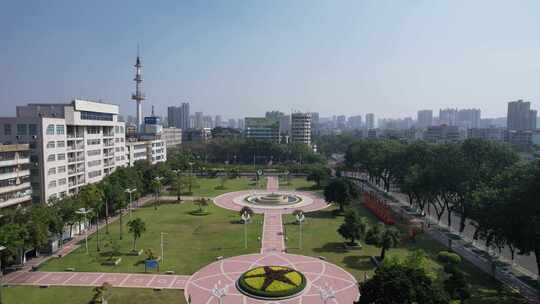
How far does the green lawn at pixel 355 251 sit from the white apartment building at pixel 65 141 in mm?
35687

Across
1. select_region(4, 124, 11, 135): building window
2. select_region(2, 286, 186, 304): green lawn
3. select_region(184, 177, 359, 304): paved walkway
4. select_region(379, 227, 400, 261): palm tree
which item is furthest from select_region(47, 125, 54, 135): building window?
select_region(379, 227, 400, 261): palm tree

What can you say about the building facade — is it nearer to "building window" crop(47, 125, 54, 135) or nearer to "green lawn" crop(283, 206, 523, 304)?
"building window" crop(47, 125, 54, 135)

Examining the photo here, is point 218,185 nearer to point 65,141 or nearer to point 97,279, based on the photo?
point 65,141

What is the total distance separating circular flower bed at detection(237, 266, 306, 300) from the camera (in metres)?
31.3

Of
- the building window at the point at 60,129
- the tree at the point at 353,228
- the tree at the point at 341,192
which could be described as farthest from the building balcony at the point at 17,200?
the tree at the point at 341,192

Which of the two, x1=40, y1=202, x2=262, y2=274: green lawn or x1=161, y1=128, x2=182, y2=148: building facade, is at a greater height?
x1=161, y1=128, x2=182, y2=148: building facade

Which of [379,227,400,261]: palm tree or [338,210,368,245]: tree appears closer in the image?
[379,227,400,261]: palm tree

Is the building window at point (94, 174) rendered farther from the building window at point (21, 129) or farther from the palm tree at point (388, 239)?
the palm tree at point (388, 239)

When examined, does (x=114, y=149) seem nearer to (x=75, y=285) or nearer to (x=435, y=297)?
(x=75, y=285)

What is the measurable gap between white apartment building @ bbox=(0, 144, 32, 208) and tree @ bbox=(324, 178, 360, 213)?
1807 inches

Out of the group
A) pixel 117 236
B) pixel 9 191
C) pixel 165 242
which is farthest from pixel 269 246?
pixel 9 191

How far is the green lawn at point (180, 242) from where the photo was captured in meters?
38.8

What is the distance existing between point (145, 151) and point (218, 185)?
2247 cm

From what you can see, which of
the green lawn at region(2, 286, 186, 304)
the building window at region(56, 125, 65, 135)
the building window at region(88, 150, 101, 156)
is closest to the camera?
the green lawn at region(2, 286, 186, 304)
